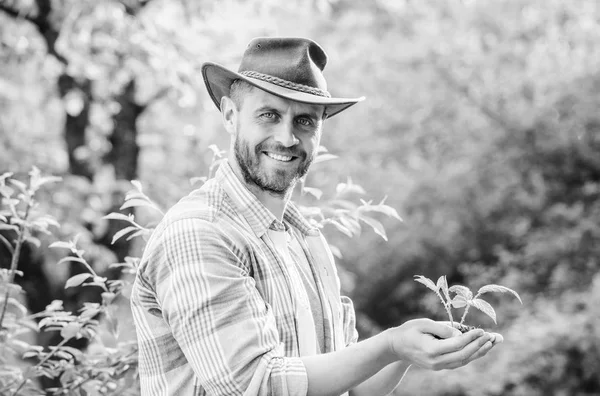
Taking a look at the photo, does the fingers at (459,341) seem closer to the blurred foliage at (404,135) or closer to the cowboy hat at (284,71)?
the cowboy hat at (284,71)

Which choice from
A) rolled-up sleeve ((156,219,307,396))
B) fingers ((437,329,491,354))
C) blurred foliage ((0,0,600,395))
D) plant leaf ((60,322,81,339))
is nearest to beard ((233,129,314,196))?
rolled-up sleeve ((156,219,307,396))

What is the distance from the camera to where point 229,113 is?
2.03 metres

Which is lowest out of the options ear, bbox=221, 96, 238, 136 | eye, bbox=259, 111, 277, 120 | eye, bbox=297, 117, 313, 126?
eye, bbox=297, 117, 313, 126

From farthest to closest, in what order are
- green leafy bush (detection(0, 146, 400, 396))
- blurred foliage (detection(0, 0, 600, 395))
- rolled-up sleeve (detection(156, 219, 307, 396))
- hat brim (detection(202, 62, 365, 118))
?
blurred foliage (detection(0, 0, 600, 395)), green leafy bush (detection(0, 146, 400, 396)), hat brim (detection(202, 62, 365, 118)), rolled-up sleeve (detection(156, 219, 307, 396))

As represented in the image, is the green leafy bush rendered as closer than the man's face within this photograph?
No

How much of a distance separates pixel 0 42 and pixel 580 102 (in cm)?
603

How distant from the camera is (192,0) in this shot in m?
4.60

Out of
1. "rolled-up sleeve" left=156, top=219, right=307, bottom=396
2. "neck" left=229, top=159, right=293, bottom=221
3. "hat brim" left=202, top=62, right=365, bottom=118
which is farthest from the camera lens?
"neck" left=229, top=159, right=293, bottom=221

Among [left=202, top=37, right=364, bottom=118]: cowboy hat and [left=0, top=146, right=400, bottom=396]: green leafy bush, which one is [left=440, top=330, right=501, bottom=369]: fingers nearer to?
[left=202, top=37, right=364, bottom=118]: cowboy hat

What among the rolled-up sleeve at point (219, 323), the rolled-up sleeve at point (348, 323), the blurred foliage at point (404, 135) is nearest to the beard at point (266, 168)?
the rolled-up sleeve at point (219, 323)

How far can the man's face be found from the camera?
189 cm

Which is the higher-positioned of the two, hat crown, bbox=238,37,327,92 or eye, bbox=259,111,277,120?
hat crown, bbox=238,37,327,92

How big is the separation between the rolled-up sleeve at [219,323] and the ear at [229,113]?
397 millimetres

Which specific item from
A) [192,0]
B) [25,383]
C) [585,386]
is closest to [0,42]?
[192,0]
